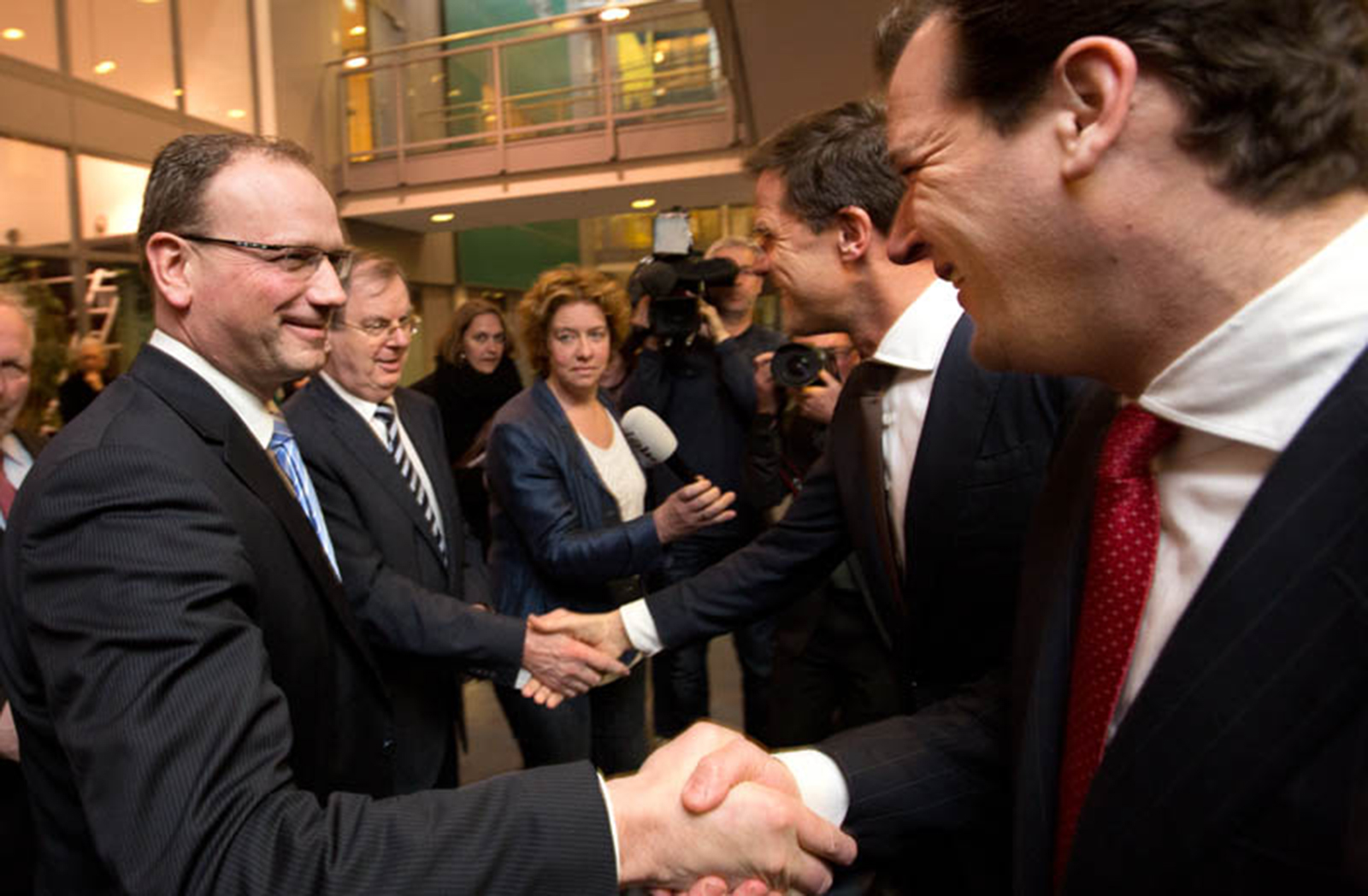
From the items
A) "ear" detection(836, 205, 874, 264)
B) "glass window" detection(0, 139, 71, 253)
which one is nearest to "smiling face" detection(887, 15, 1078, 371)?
"ear" detection(836, 205, 874, 264)

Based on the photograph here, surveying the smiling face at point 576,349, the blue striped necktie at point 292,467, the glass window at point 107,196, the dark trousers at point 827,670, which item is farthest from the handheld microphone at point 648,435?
the glass window at point 107,196

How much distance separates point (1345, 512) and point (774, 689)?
2.15 meters

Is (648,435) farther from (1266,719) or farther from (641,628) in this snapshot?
(1266,719)

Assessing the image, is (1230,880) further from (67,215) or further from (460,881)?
(67,215)

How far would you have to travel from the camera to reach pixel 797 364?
2.63 m

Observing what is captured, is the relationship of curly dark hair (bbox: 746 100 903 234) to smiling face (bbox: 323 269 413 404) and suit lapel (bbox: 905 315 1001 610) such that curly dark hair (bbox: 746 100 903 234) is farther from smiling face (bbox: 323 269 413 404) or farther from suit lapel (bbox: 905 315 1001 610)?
smiling face (bbox: 323 269 413 404)

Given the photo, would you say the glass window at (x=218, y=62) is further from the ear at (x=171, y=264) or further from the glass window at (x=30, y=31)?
the ear at (x=171, y=264)

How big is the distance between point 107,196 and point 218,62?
7.12 ft

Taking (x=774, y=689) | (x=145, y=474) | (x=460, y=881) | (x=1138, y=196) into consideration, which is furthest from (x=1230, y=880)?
(x=774, y=689)

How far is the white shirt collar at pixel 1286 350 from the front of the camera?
2.27ft

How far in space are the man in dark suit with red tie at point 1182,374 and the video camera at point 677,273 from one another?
234 cm

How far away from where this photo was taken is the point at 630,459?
3016mm

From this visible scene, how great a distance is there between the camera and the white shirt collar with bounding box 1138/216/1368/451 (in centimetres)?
69

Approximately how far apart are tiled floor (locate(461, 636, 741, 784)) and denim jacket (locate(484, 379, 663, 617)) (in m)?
1.03
